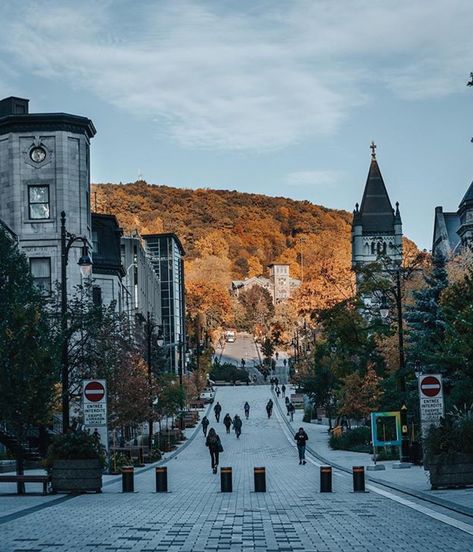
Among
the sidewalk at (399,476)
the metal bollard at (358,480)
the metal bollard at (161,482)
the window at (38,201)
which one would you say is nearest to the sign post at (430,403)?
the sidewalk at (399,476)

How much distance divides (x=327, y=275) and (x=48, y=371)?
4746 inches

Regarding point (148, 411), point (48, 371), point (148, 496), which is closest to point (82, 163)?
point (148, 411)

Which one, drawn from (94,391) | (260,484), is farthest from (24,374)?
(260,484)

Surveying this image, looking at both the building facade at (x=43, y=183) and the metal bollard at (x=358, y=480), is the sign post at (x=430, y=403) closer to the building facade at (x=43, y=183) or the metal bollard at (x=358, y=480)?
the metal bollard at (x=358, y=480)

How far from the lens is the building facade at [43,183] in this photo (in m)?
51.4

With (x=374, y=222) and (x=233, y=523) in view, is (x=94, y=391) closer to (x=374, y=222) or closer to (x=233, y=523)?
(x=233, y=523)

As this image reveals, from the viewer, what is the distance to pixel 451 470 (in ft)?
76.6

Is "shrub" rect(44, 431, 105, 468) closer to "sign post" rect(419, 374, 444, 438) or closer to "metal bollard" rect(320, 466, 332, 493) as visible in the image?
"metal bollard" rect(320, 466, 332, 493)

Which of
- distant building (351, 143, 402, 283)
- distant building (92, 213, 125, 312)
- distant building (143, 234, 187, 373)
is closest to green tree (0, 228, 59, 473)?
distant building (92, 213, 125, 312)

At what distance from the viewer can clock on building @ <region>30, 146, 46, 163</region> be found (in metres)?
52.3

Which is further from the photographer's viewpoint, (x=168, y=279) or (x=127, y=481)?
(x=168, y=279)

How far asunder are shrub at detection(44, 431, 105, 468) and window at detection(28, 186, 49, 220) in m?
28.3

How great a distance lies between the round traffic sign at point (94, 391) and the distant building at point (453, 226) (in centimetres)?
6447

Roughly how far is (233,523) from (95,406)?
1016 cm
